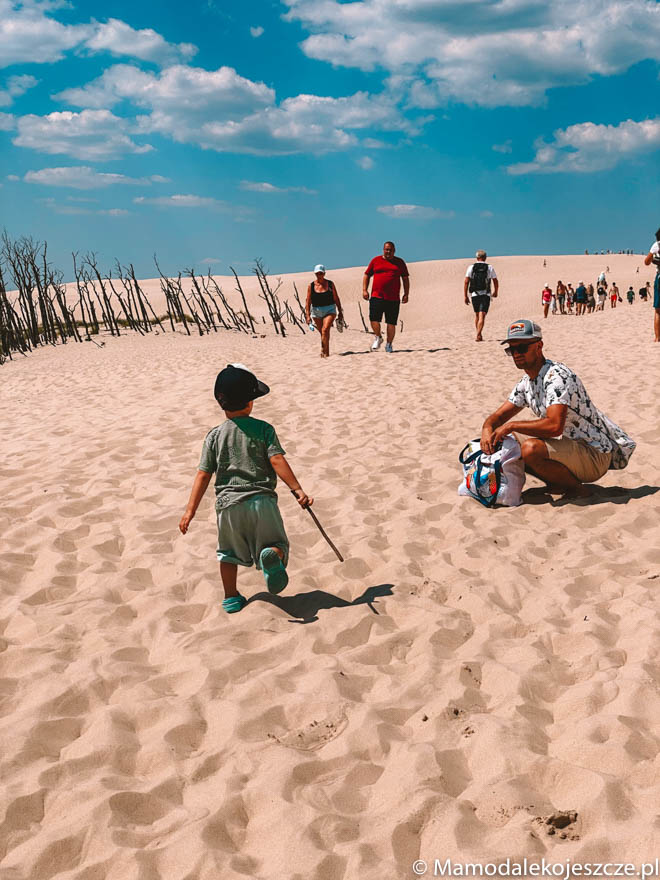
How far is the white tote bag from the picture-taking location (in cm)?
519

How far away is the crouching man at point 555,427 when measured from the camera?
4898mm

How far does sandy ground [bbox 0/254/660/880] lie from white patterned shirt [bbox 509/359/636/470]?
40 centimetres

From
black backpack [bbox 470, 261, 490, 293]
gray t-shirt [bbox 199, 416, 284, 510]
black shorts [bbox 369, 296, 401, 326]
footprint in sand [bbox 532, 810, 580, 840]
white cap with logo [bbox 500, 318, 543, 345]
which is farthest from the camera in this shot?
black backpack [bbox 470, 261, 490, 293]

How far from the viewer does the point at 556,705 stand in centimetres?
284

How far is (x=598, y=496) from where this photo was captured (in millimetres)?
5344

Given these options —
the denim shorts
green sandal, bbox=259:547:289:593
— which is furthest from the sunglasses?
the denim shorts

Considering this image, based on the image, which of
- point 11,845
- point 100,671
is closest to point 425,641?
point 100,671

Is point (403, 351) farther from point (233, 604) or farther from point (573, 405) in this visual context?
point (233, 604)

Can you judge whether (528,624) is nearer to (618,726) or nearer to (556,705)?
(556,705)

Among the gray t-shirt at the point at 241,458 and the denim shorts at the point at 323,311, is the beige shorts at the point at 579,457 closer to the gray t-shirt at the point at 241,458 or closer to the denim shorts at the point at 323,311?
the gray t-shirt at the point at 241,458

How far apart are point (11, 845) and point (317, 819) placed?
935 mm

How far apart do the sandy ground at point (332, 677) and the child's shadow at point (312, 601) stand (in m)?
0.02

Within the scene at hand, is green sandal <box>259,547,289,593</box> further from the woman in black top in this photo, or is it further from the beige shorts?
the woman in black top

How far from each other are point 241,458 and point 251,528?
35 cm
